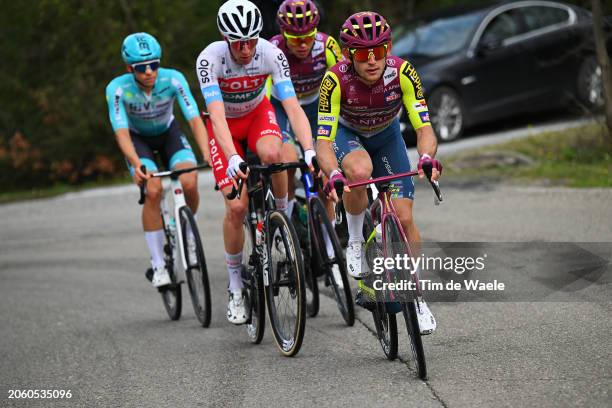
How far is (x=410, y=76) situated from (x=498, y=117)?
1019 cm

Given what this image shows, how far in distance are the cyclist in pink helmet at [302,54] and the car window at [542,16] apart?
26.8 ft

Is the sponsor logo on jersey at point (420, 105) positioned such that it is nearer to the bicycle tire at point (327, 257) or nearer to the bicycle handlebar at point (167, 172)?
the bicycle tire at point (327, 257)

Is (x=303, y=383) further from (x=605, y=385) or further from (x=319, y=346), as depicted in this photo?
(x=605, y=385)

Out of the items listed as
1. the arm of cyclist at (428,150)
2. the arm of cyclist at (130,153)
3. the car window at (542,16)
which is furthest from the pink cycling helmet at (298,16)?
the car window at (542,16)

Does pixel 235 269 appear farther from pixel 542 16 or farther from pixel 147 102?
pixel 542 16

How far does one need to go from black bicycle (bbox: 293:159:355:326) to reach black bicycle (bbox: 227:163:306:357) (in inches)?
14.7

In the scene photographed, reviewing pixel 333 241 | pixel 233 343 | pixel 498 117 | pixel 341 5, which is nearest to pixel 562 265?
pixel 333 241

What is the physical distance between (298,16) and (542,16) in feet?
29.6

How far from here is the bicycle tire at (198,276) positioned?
27.7ft

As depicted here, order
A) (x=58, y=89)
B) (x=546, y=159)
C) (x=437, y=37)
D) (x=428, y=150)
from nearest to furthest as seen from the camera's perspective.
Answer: (x=428, y=150), (x=546, y=159), (x=437, y=37), (x=58, y=89)

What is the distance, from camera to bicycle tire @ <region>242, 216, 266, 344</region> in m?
7.64

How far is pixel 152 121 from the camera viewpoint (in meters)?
9.37

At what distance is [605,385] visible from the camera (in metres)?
5.78

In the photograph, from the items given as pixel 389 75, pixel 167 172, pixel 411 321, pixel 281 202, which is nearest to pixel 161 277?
pixel 167 172
